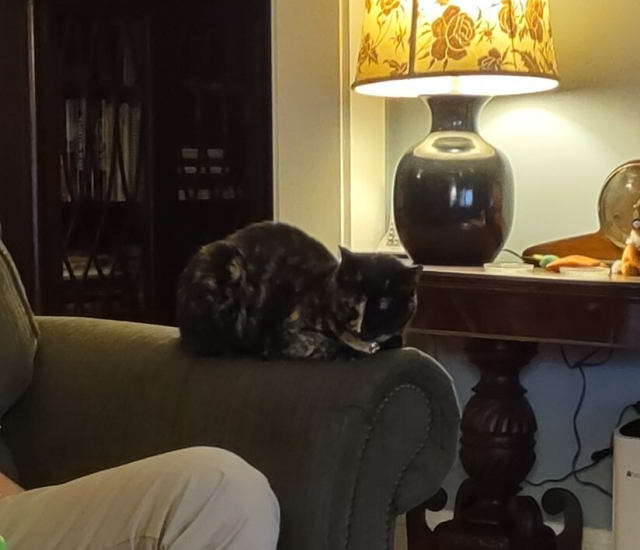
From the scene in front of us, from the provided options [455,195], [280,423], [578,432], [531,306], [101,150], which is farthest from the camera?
[101,150]

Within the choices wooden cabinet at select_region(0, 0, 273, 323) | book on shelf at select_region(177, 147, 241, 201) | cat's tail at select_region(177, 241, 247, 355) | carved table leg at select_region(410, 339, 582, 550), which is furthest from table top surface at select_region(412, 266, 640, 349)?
book on shelf at select_region(177, 147, 241, 201)

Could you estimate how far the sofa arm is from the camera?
112 centimetres

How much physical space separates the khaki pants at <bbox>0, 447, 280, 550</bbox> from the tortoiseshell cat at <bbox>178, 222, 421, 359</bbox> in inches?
10.9

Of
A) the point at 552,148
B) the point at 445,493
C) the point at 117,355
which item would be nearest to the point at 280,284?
the point at 117,355

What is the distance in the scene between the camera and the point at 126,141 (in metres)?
2.34

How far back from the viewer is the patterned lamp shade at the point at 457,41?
1764 mm

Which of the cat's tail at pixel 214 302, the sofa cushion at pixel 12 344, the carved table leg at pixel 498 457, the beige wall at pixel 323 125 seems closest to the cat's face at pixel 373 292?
the cat's tail at pixel 214 302

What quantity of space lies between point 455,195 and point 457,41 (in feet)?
0.94

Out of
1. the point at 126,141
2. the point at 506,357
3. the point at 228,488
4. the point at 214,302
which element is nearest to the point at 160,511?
the point at 228,488

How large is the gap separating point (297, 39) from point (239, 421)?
4.10ft

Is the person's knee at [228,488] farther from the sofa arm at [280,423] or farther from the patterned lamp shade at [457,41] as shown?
the patterned lamp shade at [457,41]

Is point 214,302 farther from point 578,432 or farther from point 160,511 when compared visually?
point 578,432

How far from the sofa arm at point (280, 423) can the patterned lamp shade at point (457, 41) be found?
0.75 meters

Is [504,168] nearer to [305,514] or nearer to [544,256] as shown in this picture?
[544,256]
